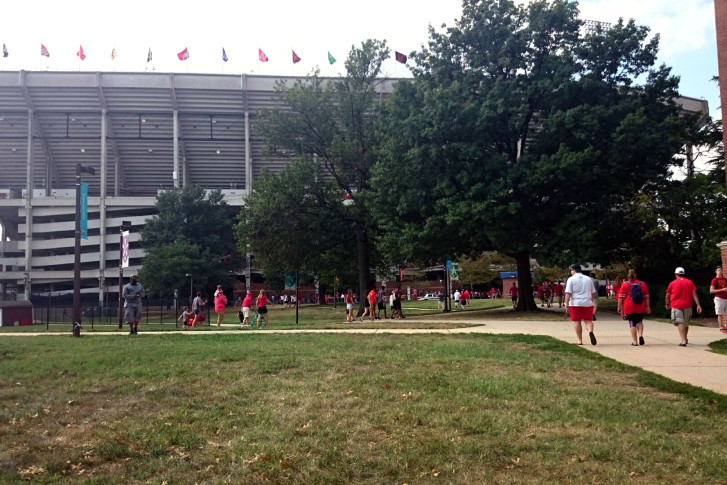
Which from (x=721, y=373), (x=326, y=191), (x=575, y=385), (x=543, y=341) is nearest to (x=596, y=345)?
(x=543, y=341)

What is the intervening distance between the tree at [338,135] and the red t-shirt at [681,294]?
2084cm

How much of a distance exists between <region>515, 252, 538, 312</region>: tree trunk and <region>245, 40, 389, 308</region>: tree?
26.5ft

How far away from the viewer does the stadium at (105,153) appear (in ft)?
219

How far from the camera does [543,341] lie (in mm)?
12641

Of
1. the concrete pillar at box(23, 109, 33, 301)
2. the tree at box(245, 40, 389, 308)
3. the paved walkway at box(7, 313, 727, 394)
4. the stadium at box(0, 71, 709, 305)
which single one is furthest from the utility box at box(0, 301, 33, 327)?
the concrete pillar at box(23, 109, 33, 301)

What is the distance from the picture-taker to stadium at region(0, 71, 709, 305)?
2623 inches

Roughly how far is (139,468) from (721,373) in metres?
7.54

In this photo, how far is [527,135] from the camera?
93.3 feet

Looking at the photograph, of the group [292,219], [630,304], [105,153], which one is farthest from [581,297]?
[105,153]

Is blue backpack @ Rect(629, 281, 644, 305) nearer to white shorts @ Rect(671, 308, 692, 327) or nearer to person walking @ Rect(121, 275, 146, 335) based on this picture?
white shorts @ Rect(671, 308, 692, 327)

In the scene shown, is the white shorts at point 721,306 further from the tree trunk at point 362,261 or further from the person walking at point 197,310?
the tree trunk at point 362,261

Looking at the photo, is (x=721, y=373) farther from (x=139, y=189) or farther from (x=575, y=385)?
(x=139, y=189)

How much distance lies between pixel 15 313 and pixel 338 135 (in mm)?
18984

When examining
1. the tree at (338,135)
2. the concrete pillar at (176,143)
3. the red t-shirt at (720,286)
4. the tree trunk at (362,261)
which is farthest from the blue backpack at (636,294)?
the concrete pillar at (176,143)
